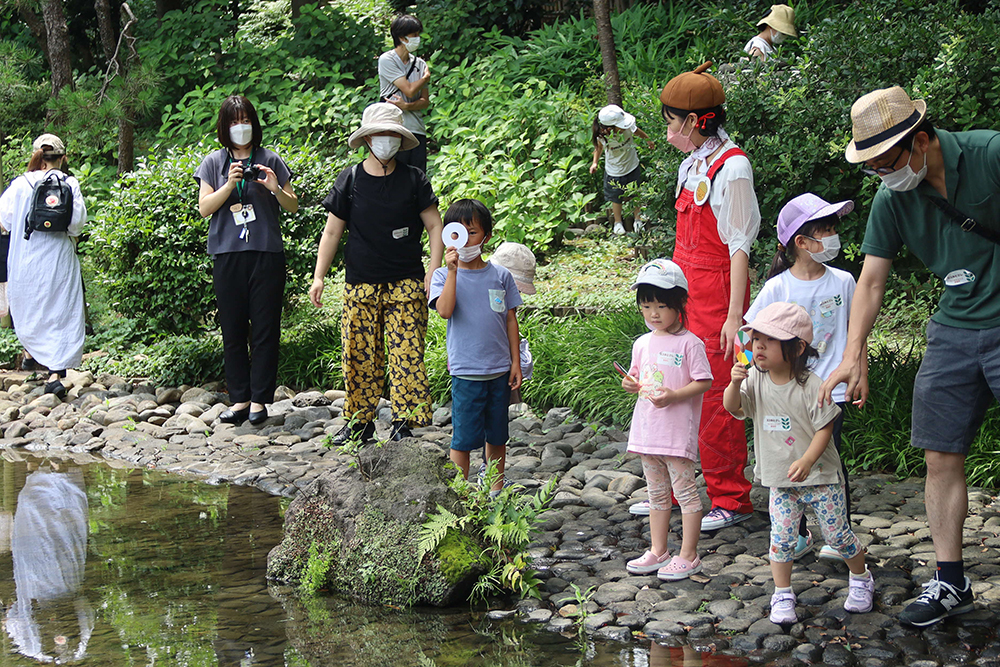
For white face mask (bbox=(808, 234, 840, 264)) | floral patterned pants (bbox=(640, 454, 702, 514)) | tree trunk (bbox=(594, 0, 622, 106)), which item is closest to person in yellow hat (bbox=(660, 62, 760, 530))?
white face mask (bbox=(808, 234, 840, 264))

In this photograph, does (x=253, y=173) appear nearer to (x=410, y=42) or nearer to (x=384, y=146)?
(x=384, y=146)

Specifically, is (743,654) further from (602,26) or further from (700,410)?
(602,26)

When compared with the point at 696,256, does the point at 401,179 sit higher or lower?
higher

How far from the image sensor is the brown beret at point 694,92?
430 cm

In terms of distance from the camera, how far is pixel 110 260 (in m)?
7.98

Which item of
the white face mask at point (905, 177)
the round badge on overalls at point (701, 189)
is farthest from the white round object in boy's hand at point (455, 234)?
the white face mask at point (905, 177)

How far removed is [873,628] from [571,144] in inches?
321

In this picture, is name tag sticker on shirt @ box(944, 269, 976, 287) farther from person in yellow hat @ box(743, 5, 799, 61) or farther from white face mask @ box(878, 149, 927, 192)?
person in yellow hat @ box(743, 5, 799, 61)

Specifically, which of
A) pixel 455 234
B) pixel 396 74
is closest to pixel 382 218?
pixel 455 234

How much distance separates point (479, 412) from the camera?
4.83 m

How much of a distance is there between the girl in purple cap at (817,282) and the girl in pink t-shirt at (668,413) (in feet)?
0.98

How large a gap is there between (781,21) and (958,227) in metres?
6.44

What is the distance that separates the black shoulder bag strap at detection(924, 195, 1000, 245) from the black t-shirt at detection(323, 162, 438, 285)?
3.14 metres

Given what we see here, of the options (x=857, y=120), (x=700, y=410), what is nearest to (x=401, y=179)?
(x=700, y=410)
